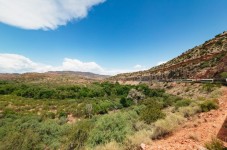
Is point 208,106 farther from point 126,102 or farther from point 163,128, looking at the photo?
point 126,102

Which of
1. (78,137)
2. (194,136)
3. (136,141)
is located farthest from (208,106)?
(78,137)

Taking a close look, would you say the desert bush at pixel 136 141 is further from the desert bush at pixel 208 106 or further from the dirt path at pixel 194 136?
the desert bush at pixel 208 106

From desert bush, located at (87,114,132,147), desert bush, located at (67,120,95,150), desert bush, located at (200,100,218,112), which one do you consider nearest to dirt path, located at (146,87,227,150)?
desert bush, located at (200,100,218,112)

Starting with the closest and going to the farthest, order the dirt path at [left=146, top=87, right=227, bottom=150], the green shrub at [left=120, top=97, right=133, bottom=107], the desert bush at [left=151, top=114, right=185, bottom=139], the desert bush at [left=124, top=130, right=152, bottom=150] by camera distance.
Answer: the dirt path at [left=146, top=87, right=227, bottom=150]
the desert bush at [left=124, top=130, right=152, bottom=150]
the desert bush at [left=151, top=114, right=185, bottom=139]
the green shrub at [left=120, top=97, right=133, bottom=107]

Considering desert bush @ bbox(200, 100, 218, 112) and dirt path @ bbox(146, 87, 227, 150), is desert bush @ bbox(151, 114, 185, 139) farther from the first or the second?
desert bush @ bbox(200, 100, 218, 112)

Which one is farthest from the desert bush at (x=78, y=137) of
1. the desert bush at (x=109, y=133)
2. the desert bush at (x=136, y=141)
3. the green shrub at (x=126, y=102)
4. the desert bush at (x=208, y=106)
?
the green shrub at (x=126, y=102)

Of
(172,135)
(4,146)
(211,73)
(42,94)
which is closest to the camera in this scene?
(172,135)

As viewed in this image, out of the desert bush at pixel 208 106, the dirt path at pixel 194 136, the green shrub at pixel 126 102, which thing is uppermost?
the desert bush at pixel 208 106

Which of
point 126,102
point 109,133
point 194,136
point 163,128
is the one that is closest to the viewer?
point 194,136

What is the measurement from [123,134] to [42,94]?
136 feet

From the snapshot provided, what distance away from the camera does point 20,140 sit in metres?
11.4

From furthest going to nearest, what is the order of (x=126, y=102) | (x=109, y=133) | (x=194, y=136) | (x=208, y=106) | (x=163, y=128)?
(x=126, y=102) → (x=208, y=106) → (x=109, y=133) → (x=163, y=128) → (x=194, y=136)

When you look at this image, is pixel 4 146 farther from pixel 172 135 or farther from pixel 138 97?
pixel 138 97

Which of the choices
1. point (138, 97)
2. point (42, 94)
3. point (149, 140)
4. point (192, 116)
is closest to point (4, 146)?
point (149, 140)
